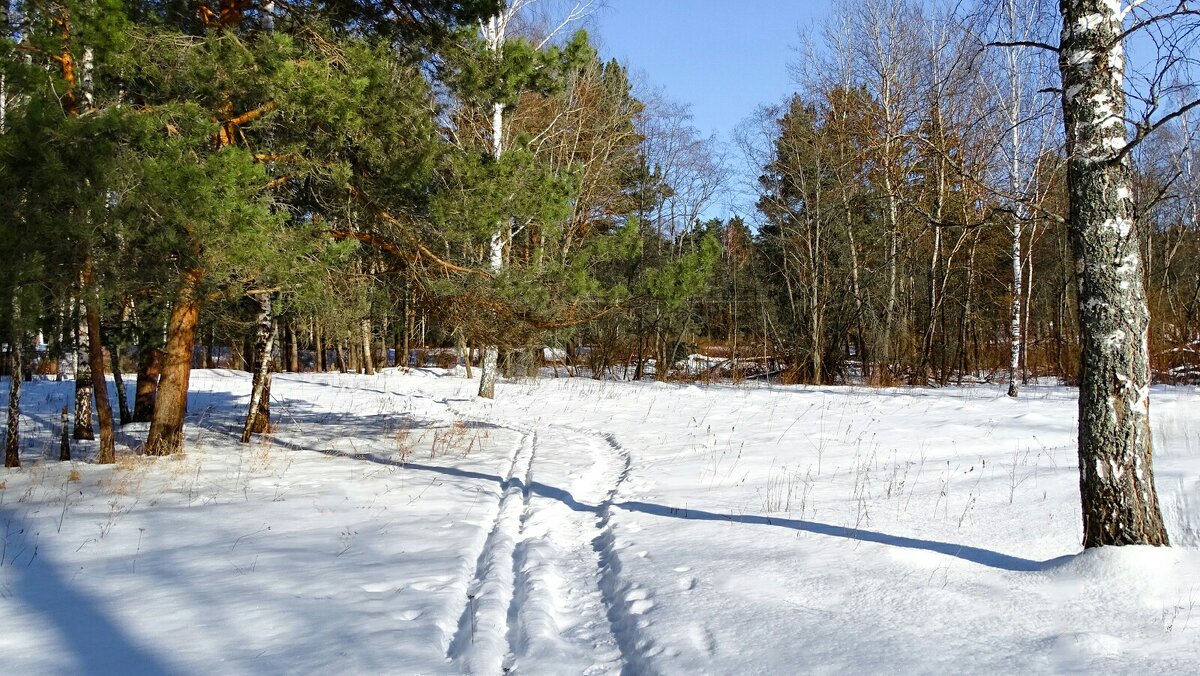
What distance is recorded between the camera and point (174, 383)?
8797 millimetres

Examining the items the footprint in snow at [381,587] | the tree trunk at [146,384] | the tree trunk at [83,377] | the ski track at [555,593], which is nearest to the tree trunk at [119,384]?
the tree trunk at [146,384]

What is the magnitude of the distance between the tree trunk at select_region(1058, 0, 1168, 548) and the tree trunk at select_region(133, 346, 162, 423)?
13035mm

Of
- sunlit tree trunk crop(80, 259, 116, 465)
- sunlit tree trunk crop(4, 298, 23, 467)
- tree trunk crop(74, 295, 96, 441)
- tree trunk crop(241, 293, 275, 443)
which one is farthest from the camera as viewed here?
tree trunk crop(241, 293, 275, 443)

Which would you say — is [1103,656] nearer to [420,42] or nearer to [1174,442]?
[1174,442]

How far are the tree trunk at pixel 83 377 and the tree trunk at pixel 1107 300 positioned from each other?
9172 mm

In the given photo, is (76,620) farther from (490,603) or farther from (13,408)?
(13,408)

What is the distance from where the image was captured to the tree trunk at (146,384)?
12227mm

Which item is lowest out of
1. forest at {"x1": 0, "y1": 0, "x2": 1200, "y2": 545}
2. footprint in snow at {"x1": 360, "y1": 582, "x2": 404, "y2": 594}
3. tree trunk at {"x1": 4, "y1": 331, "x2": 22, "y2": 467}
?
footprint in snow at {"x1": 360, "y1": 582, "x2": 404, "y2": 594}

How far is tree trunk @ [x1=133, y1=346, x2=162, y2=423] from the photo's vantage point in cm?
1223

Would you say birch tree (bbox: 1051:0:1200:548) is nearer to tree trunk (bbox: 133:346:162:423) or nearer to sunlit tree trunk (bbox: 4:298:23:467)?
sunlit tree trunk (bbox: 4:298:23:467)

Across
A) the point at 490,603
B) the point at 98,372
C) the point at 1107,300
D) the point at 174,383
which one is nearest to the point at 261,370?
the point at 174,383

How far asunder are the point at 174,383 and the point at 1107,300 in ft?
30.8

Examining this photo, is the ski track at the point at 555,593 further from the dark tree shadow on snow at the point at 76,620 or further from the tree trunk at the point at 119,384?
the tree trunk at the point at 119,384

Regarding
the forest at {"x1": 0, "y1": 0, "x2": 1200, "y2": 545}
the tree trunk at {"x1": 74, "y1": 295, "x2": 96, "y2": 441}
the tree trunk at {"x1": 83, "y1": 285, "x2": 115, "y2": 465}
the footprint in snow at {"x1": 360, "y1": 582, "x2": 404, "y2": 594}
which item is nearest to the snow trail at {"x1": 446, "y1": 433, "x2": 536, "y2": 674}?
the footprint in snow at {"x1": 360, "y1": 582, "x2": 404, "y2": 594}
